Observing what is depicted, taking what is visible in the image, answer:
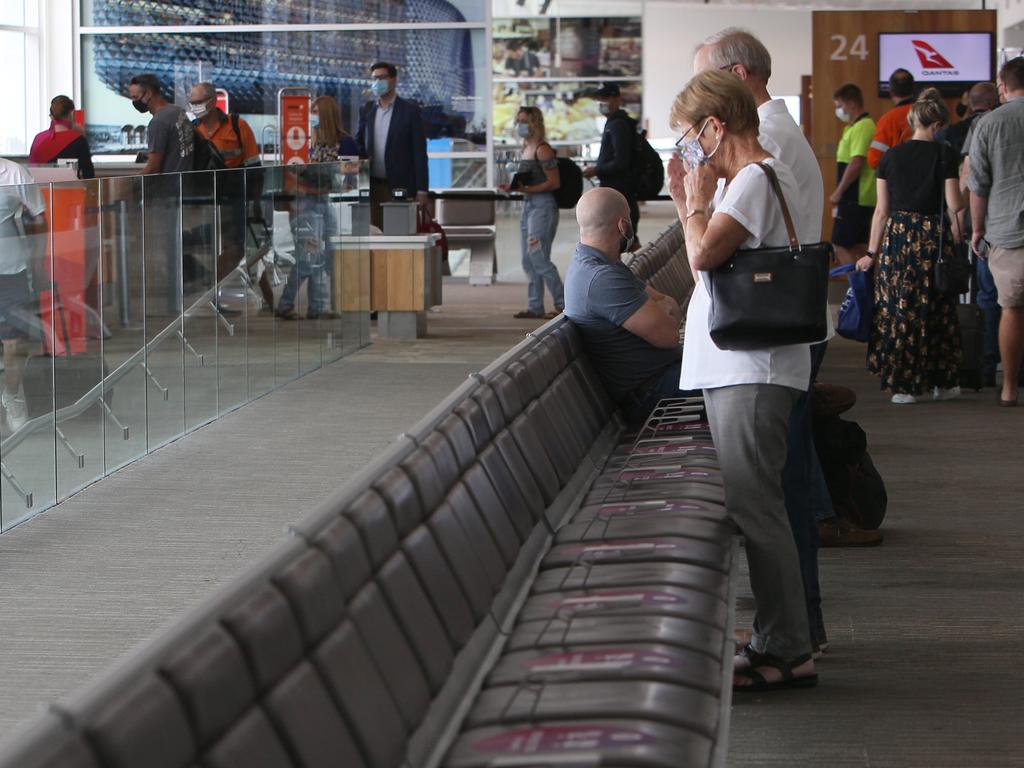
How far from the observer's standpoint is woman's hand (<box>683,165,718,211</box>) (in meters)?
3.17

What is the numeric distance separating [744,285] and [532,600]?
2.59 feet

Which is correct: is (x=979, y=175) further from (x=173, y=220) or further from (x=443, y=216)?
(x=443, y=216)

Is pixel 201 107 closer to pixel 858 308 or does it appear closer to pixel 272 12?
pixel 858 308

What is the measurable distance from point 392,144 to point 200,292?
4.83 m

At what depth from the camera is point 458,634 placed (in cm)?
251

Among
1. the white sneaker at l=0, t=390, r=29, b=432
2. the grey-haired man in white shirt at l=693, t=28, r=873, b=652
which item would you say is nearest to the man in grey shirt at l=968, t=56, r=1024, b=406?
the grey-haired man in white shirt at l=693, t=28, r=873, b=652

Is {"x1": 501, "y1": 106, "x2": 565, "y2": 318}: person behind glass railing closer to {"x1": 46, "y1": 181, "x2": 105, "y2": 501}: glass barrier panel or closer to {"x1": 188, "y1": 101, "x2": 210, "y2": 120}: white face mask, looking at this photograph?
{"x1": 188, "y1": 101, "x2": 210, "y2": 120}: white face mask

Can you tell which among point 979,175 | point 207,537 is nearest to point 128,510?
point 207,537

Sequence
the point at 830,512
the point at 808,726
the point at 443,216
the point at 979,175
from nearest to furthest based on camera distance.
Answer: the point at 808,726 → the point at 830,512 → the point at 979,175 → the point at 443,216

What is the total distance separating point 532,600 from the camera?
9.55 feet

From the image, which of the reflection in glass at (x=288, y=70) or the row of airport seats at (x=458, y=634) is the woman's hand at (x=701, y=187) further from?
the reflection in glass at (x=288, y=70)

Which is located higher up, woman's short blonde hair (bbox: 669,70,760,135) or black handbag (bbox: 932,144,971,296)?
woman's short blonde hair (bbox: 669,70,760,135)

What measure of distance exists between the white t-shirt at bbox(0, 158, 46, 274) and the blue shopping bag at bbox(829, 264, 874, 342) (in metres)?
4.60

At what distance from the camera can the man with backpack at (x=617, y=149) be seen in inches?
440
